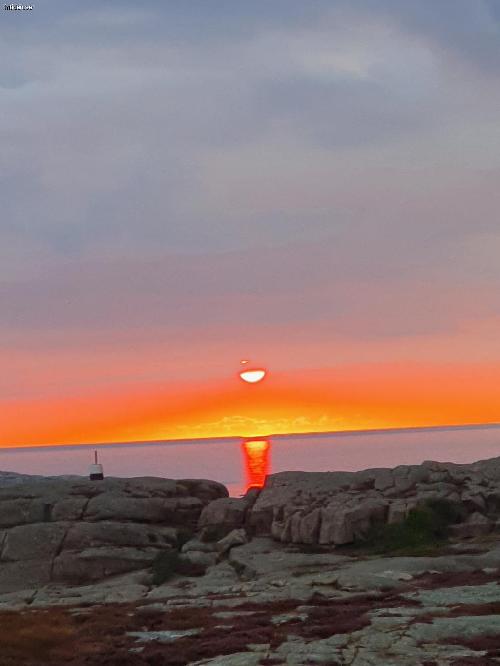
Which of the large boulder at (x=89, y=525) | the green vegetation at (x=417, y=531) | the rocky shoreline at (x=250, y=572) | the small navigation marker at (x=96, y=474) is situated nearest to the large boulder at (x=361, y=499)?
the rocky shoreline at (x=250, y=572)

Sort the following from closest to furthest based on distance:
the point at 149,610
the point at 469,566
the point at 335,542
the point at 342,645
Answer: the point at 342,645 → the point at 149,610 → the point at 469,566 → the point at 335,542

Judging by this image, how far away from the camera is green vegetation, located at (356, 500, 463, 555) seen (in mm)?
47094

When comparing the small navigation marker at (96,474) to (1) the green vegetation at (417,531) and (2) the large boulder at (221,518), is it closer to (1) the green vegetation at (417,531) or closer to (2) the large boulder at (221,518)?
(2) the large boulder at (221,518)

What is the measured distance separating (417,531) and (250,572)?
9.51m

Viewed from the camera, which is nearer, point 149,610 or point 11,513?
point 149,610

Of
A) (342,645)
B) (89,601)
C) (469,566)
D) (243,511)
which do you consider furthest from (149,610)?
(243,511)

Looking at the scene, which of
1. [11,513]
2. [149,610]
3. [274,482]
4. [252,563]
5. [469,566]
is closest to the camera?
[149,610]

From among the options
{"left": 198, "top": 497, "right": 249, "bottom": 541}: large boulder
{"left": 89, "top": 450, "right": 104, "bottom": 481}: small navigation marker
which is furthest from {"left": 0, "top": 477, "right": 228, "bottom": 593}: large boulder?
{"left": 89, "top": 450, "right": 104, "bottom": 481}: small navigation marker

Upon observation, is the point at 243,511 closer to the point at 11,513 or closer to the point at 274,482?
the point at 274,482

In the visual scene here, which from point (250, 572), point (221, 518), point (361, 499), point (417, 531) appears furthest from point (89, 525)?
point (417, 531)

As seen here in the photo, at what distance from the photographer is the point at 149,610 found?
34.2m

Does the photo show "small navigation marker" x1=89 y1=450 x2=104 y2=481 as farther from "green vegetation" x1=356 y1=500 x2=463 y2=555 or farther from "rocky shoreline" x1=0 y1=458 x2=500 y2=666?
"green vegetation" x1=356 y1=500 x2=463 y2=555

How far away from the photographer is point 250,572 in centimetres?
4397

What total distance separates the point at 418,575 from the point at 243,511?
17.3 m
